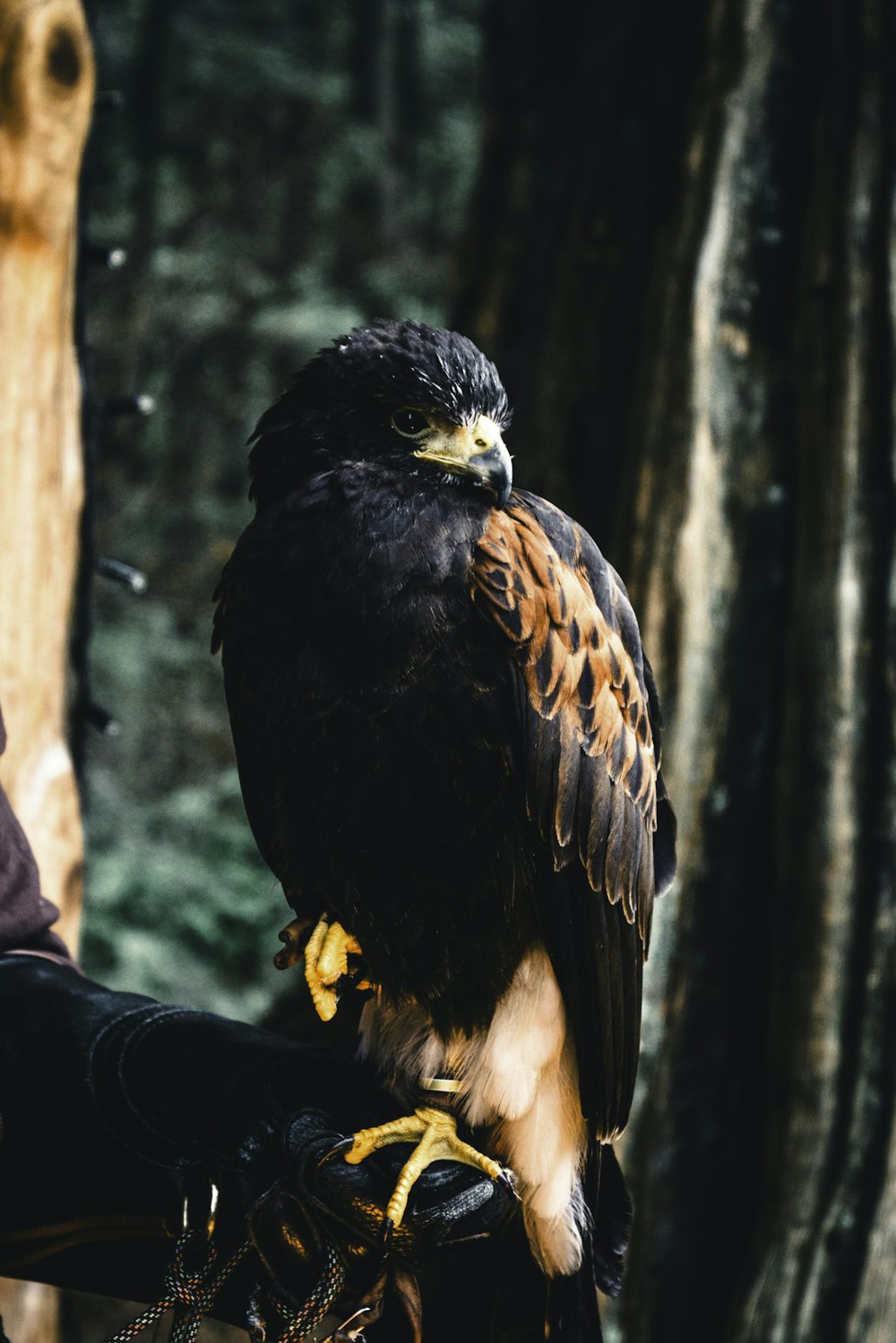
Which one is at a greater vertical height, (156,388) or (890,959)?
(156,388)

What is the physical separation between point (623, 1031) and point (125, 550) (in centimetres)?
665

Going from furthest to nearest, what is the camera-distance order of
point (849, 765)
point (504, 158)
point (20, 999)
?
point (504, 158), point (849, 765), point (20, 999)

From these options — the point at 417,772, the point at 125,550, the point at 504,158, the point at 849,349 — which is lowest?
the point at 125,550

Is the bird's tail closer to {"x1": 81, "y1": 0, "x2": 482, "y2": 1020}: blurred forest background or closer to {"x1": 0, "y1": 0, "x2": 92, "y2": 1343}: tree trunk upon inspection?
{"x1": 0, "y1": 0, "x2": 92, "y2": 1343}: tree trunk

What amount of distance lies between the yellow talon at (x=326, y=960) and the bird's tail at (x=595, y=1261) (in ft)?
1.63

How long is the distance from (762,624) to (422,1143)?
1.69m

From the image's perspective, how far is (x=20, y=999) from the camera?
1.67 metres

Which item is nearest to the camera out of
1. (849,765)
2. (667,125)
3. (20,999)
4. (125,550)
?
(20,999)

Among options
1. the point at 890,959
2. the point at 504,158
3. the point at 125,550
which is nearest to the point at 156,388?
the point at 125,550

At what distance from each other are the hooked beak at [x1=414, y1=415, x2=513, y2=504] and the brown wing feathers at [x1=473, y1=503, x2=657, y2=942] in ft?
0.17

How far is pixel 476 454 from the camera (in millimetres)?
1737

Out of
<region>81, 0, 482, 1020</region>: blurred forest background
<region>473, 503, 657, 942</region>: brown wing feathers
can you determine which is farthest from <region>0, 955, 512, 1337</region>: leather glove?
<region>81, 0, 482, 1020</region>: blurred forest background

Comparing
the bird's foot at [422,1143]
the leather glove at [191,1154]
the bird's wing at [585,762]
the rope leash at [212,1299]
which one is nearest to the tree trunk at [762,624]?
the bird's wing at [585,762]

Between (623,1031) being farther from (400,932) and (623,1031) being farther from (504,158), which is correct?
(504,158)
